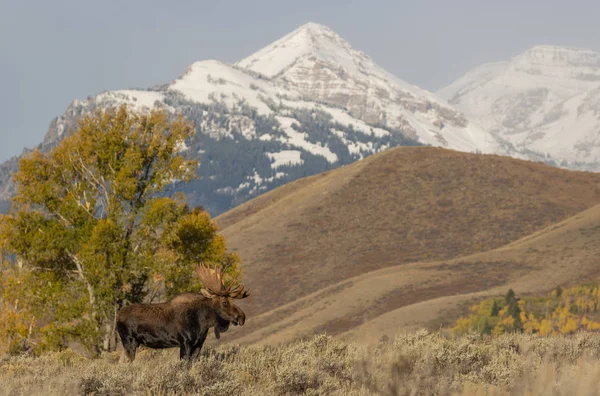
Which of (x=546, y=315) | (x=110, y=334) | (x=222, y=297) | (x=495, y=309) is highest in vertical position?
(x=222, y=297)

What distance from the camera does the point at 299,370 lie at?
11.9 metres

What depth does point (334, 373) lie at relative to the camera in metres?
12.7

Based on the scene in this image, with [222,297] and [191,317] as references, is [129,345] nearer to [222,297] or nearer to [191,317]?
[191,317]

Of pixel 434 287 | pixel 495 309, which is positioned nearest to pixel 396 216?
pixel 434 287

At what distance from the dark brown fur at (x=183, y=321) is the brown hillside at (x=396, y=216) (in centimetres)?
7545

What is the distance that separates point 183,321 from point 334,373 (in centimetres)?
355

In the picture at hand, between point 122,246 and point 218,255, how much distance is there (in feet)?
12.5

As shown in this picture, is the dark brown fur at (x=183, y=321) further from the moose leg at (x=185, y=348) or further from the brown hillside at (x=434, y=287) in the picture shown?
the brown hillside at (x=434, y=287)

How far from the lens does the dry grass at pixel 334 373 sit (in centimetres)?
1083

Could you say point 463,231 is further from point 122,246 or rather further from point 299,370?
point 299,370

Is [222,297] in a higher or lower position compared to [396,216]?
lower

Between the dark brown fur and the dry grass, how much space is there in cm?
44

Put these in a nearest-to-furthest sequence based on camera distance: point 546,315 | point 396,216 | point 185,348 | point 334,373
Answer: point 334,373, point 185,348, point 546,315, point 396,216

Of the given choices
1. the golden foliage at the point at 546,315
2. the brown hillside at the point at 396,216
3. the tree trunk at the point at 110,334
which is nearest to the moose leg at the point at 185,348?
the tree trunk at the point at 110,334
